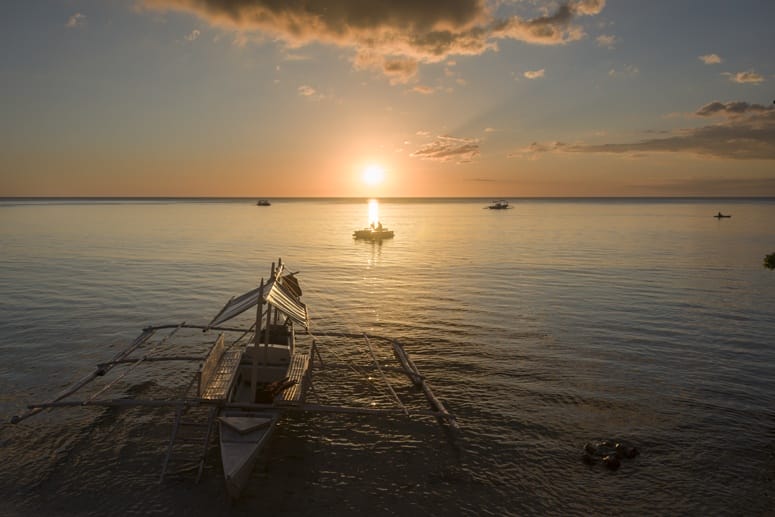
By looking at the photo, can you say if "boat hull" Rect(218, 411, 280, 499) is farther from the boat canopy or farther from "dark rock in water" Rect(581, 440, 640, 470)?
"dark rock in water" Rect(581, 440, 640, 470)

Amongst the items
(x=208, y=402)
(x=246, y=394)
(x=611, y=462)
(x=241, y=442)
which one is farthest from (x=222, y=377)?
(x=611, y=462)

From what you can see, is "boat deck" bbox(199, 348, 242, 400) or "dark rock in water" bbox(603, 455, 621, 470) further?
"boat deck" bbox(199, 348, 242, 400)

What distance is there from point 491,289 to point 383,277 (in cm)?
1192

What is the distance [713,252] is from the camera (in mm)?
66000

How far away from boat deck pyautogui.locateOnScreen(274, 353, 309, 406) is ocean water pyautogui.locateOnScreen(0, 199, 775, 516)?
1678 mm

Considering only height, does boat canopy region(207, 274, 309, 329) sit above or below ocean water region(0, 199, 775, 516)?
above

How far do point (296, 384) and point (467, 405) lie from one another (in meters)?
6.78

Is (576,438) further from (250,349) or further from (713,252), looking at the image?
(713,252)

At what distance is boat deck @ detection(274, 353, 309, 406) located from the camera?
1509 centimetres

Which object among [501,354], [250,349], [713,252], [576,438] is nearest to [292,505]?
[250,349]

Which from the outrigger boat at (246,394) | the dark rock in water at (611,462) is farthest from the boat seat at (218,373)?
the dark rock in water at (611,462)

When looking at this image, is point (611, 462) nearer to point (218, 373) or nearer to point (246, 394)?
point (246, 394)

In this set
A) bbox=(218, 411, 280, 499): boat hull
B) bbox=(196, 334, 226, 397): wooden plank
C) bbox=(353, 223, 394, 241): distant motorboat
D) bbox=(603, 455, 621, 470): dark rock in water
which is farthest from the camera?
bbox=(353, 223, 394, 241): distant motorboat

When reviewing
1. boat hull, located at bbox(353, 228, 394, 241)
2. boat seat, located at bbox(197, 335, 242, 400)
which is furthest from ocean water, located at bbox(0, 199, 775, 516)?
boat hull, located at bbox(353, 228, 394, 241)
